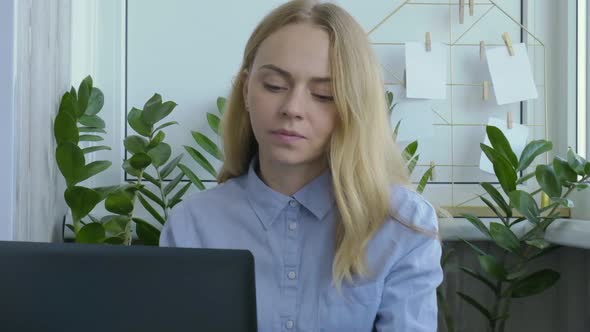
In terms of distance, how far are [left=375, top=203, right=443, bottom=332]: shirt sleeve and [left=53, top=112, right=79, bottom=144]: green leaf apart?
97cm

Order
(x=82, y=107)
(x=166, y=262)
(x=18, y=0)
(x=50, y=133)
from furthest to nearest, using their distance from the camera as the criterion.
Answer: (x=82, y=107), (x=50, y=133), (x=18, y=0), (x=166, y=262)

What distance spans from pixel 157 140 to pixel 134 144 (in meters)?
0.06

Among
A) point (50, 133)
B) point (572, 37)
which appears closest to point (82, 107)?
point (50, 133)

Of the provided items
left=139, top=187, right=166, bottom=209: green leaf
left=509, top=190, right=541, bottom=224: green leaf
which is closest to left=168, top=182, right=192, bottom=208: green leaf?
left=139, top=187, right=166, bottom=209: green leaf

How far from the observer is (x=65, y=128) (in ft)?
6.23

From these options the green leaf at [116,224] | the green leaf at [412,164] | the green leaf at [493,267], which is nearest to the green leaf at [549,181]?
the green leaf at [493,267]

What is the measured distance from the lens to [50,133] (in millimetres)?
1904

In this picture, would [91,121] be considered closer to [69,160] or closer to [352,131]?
[69,160]

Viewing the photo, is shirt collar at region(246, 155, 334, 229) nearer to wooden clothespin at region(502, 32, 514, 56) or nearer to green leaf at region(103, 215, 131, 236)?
green leaf at region(103, 215, 131, 236)

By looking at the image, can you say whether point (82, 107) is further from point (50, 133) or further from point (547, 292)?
point (547, 292)

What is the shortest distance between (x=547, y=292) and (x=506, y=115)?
1.65ft

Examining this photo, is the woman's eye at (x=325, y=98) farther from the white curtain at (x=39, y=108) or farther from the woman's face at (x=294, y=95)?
the white curtain at (x=39, y=108)

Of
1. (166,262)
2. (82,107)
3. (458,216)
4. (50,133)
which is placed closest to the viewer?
(166,262)

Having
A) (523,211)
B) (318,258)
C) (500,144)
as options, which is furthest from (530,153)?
(318,258)
